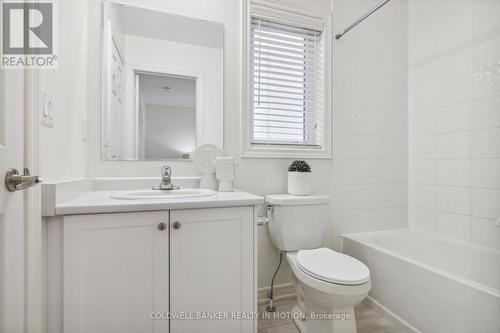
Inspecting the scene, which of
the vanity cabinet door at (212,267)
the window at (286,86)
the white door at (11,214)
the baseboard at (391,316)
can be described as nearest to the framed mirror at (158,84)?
the window at (286,86)

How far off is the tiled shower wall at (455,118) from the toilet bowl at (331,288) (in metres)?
1.09

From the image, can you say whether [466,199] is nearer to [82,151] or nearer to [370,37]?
[370,37]

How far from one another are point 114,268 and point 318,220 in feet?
3.79

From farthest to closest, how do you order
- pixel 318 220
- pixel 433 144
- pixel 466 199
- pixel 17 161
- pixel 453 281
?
pixel 433 144, pixel 466 199, pixel 318 220, pixel 453 281, pixel 17 161

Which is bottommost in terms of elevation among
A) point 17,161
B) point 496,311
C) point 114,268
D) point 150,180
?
point 496,311

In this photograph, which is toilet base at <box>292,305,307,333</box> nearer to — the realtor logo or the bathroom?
the bathroom

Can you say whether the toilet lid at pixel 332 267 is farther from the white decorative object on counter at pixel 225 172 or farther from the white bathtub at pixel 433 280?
the white decorative object on counter at pixel 225 172

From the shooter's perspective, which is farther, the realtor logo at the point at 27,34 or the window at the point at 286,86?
the window at the point at 286,86

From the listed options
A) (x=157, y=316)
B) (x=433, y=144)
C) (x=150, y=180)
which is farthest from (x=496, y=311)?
(x=150, y=180)

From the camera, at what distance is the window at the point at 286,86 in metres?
1.74

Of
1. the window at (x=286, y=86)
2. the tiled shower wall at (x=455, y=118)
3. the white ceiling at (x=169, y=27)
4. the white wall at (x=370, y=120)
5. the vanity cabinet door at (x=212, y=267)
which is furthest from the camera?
the white wall at (x=370, y=120)

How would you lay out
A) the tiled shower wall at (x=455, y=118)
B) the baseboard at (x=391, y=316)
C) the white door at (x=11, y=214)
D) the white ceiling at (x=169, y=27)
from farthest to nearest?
the tiled shower wall at (x=455, y=118) < the white ceiling at (x=169, y=27) < the baseboard at (x=391, y=316) < the white door at (x=11, y=214)

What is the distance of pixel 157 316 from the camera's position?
3.24ft

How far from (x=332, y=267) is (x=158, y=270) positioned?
0.85 metres
